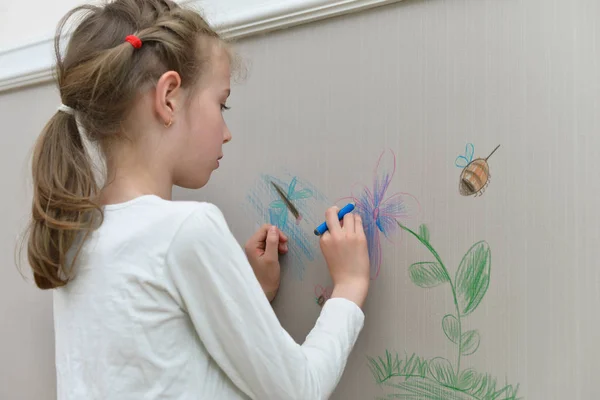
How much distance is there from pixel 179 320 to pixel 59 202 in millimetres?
176

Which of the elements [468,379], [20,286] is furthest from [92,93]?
[20,286]

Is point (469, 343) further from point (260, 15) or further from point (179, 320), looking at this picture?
point (260, 15)

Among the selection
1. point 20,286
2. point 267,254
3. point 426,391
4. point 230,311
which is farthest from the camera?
point 20,286

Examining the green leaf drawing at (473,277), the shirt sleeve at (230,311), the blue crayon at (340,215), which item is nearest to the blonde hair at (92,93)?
the shirt sleeve at (230,311)

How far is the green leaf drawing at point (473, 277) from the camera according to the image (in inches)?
25.8

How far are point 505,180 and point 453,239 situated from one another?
84mm

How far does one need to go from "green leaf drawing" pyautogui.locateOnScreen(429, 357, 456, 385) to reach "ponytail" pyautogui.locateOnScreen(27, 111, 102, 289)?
1.29 ft

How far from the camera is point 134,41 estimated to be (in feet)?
2.09

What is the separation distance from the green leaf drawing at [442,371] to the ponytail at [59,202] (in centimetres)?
39

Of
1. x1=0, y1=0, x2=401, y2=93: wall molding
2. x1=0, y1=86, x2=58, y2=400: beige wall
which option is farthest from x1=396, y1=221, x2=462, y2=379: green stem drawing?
x1=0, y1=86, x2=58, y2=400: beige wall

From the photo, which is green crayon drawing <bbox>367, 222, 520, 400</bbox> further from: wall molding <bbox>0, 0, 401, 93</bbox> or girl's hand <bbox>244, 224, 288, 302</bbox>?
wall molding <bbox>0, 0, 401, 93</bbox>

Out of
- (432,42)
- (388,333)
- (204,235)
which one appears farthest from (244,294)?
(432,42)

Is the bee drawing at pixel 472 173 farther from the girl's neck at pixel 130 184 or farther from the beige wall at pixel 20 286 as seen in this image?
the beige wall at pixel 20 286

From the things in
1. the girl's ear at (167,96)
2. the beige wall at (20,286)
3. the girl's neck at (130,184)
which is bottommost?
the beige wall at (20,286)
